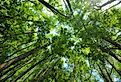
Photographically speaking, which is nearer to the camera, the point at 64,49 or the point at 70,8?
the point at 64,49

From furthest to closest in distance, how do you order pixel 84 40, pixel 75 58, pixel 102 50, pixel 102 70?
1. pixel 102 70
2. pixel 75 58
3. pixel 102 50
4. pixel 84 40

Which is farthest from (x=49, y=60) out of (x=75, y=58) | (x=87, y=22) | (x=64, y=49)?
(x=87, y=22)

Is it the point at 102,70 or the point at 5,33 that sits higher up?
the point at 5,33

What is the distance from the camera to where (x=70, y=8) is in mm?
9531

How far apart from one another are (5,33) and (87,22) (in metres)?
3.35

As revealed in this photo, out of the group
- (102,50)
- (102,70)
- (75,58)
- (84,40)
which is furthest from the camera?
(102,70)

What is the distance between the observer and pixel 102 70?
1158 cm

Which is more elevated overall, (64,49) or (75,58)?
(64,49)

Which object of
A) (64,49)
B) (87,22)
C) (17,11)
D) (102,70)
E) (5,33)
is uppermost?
(17,11)

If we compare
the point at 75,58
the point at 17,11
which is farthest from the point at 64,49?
the point at 17,11

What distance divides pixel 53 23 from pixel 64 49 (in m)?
1.57

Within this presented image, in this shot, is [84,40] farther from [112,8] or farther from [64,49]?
[112,8]

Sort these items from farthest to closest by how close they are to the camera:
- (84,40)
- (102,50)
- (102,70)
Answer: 1. (102,70)
2. (102,50)
3. (84,40)

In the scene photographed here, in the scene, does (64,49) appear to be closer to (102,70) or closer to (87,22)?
(87,22)
